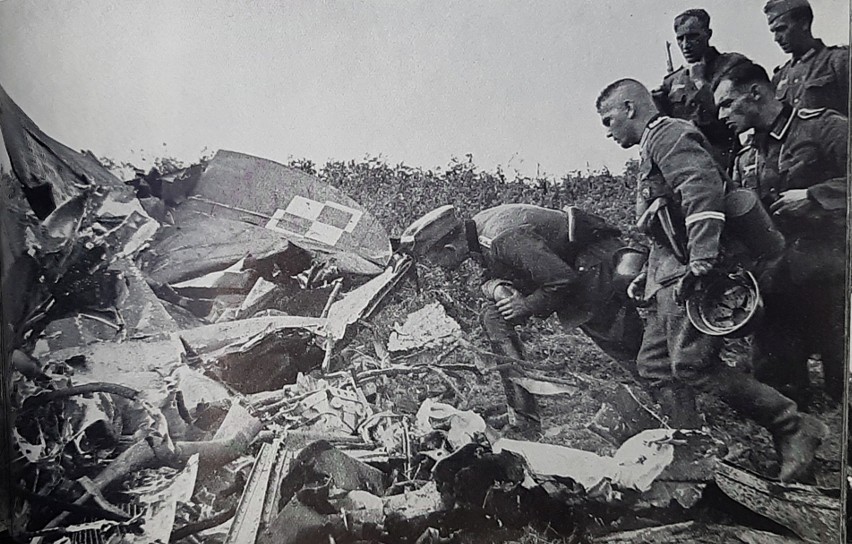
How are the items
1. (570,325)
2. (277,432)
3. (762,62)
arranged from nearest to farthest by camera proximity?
(762,62) < (570,325) < (277,432)

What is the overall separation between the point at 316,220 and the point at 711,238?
1.37 metres

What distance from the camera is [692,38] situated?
2.46m

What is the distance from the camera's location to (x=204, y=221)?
2.87 m

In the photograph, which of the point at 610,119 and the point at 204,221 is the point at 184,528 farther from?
the point at 610,119

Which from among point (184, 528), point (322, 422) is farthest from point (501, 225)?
point (184, 528)

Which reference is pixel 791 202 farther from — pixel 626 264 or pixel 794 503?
pixel 794 503

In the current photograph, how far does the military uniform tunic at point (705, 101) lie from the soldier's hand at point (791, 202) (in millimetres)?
190

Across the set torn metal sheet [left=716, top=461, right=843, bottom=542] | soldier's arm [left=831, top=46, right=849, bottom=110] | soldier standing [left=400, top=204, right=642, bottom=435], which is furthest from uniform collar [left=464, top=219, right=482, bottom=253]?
soldier's arm [left=831, top=46, right=849, bottom=110]

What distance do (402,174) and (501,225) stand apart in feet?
1.31

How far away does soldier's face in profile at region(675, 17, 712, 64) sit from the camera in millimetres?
2447

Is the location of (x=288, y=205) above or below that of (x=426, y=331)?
above

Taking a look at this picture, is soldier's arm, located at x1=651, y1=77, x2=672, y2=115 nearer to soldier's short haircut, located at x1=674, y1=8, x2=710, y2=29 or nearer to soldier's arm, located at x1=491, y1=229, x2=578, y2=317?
soldier's short haircut, located at x1=674, y1=8, x2=710, y2=29

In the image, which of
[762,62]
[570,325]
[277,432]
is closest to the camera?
[762,62]

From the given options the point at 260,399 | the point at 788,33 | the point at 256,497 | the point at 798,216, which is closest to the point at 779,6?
the point at 788,33
